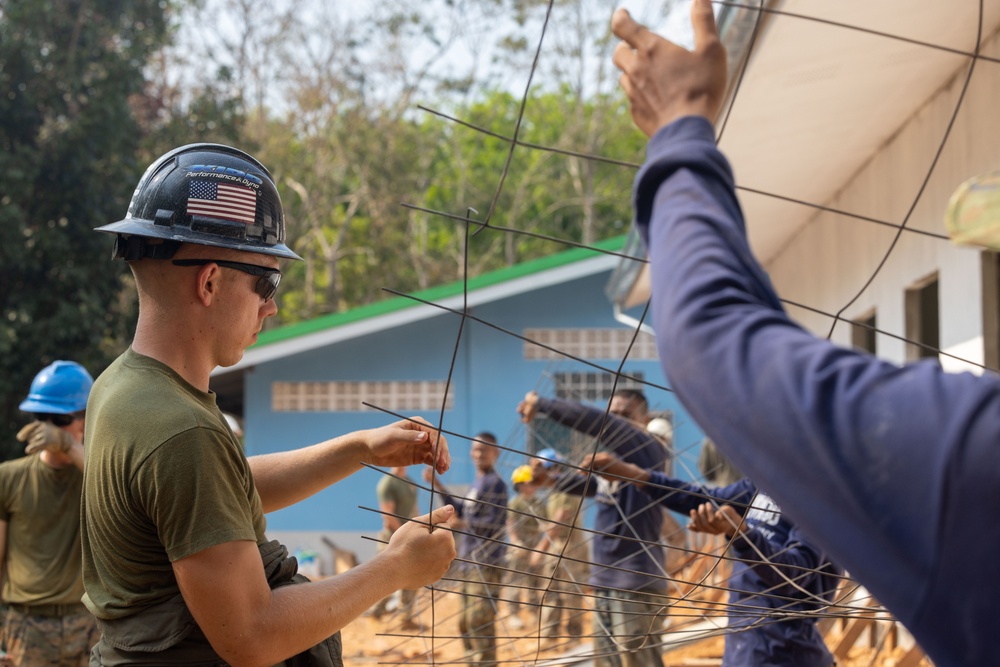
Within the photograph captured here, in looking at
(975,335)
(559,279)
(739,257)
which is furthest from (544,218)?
Answer: (739,257)

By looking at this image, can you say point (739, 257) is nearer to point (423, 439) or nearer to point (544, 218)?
point (423, 439)

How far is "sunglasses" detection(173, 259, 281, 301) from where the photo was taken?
1.85 meters

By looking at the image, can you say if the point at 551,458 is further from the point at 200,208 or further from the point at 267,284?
the point at 200,208

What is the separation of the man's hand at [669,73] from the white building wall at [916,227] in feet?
13.9

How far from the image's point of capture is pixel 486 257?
2433 centimetres

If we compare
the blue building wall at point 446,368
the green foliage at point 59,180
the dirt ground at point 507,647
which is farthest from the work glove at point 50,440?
the blue building wall at point 446,368

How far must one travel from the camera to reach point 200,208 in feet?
6.09

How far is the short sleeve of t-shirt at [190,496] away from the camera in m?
1.61

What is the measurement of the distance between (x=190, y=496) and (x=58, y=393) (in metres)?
3.40

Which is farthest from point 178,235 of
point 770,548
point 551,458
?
point 770,548

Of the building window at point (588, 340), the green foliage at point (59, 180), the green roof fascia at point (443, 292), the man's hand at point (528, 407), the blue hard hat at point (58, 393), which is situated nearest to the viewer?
the blue hard hat at point (58, 393)

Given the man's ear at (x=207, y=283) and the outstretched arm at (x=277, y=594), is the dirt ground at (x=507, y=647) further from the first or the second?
the man's ear at (x=207, y=283)

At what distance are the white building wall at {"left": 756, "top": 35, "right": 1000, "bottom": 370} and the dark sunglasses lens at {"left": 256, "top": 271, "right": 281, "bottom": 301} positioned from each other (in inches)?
151

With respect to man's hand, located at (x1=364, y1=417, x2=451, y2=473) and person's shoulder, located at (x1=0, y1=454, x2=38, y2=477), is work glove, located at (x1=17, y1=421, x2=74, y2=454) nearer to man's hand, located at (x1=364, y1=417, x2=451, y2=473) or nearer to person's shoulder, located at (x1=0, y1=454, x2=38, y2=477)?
person's shoulder, located at (x1=0, y1=454, x2=38, y2=477)
